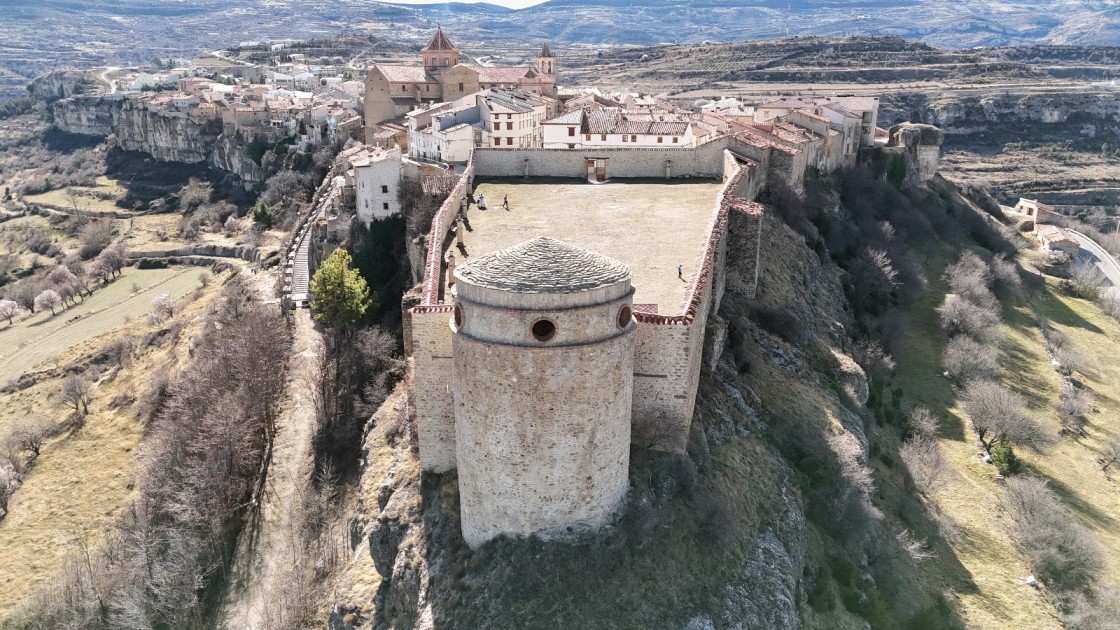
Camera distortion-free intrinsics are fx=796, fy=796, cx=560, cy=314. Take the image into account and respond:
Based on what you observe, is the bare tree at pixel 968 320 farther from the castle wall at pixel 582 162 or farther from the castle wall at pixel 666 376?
the castle wall at pixel 666 376

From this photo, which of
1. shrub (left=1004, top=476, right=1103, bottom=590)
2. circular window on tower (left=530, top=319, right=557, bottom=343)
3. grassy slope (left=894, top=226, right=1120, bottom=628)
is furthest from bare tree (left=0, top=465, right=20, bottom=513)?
shrub (left=1004, top=476, right=1103, bottom=590)

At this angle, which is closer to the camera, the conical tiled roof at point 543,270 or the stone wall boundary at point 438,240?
the conical tiled roof at point 543,270

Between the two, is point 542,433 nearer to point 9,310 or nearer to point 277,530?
point 277,530

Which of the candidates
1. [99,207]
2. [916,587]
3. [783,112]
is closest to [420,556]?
[916,587]

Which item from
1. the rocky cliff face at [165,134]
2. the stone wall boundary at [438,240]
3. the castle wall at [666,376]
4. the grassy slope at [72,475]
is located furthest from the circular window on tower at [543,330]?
the rocky cliff face at [165,134]

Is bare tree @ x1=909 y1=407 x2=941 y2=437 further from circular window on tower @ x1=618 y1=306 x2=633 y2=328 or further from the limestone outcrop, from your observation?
the limestone outcrop
